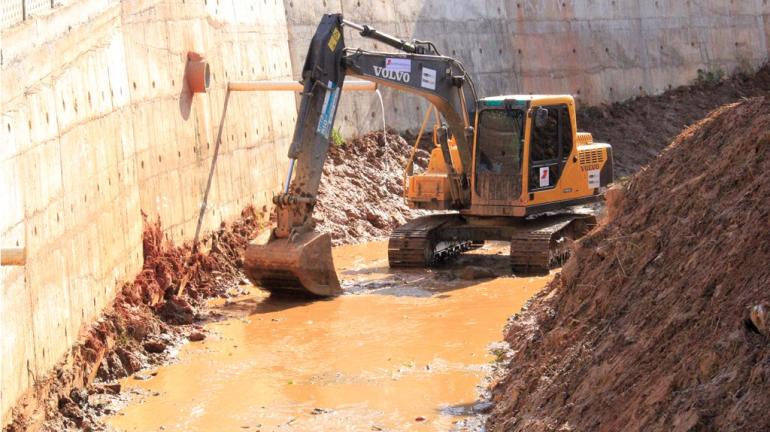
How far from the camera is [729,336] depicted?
22.0 feet

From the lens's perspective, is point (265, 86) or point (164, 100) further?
point (265, 86)

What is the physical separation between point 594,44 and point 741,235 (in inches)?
850

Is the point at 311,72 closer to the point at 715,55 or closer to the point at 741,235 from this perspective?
the point at 741,235

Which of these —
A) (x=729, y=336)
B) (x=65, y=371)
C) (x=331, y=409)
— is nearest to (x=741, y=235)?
(x=729, y=336)

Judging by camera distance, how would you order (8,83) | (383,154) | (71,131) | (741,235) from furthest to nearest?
(383,154), (71,131), (8,83), (741,235)

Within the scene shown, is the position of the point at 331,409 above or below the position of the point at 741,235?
below

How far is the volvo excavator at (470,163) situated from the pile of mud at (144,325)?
108cm

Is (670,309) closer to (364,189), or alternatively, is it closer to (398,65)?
(398,65)

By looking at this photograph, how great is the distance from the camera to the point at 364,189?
2134 cm

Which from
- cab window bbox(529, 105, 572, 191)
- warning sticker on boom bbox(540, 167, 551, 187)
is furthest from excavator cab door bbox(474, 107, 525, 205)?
warning sticker on boom bbox(540, 167, 551, 187)

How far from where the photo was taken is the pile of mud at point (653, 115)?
88.1 ft

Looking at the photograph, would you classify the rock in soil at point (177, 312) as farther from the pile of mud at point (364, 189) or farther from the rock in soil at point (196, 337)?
the pile of mud at point (364, 189)

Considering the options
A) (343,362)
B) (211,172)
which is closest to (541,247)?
(211,172)

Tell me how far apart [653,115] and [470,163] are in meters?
13.0
